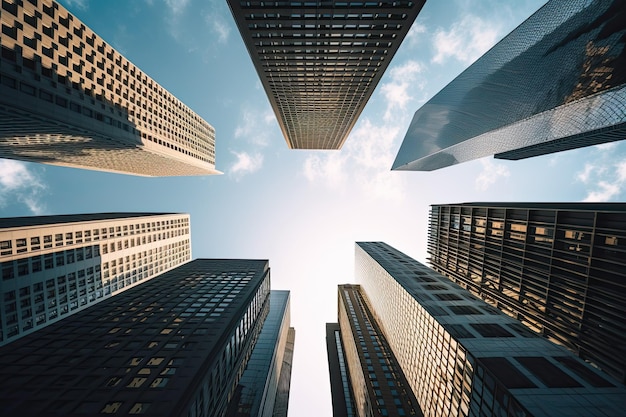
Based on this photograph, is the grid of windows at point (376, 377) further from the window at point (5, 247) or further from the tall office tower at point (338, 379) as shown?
the window at point (5, 247)

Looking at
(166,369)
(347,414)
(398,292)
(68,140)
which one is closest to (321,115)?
(398,292)

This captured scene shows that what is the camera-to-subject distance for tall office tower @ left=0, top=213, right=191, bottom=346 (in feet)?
184

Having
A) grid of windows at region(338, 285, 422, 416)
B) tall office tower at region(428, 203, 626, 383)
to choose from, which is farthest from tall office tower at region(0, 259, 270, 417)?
tall office tower at region(428, 203, 626, 383)

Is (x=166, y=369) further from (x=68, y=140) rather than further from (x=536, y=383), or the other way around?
(x=68, y=140)

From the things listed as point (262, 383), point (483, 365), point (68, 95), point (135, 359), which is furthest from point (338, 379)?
point (68, 95)

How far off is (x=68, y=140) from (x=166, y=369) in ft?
212

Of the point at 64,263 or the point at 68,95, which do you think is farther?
the point at 64,263

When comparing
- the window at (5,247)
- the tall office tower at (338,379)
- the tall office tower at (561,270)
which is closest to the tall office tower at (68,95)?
the window at (5,247)

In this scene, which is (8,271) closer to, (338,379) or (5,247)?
(5,247)

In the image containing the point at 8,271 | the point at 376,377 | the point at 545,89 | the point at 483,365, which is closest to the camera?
the point at 483,365

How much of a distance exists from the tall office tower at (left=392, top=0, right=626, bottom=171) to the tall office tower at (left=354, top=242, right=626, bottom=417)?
52.5 m

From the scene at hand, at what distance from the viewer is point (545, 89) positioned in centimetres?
7125

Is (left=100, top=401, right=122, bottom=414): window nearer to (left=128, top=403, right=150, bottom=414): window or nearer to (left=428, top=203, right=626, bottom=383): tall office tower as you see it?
(left=128, top=403, right=150, bottom=414): window

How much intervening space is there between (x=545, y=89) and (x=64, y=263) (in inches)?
5481
